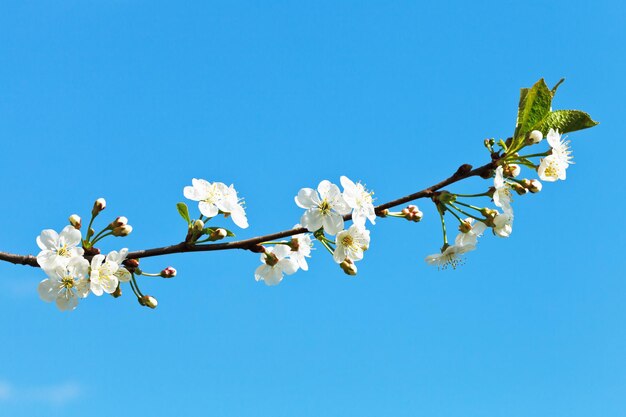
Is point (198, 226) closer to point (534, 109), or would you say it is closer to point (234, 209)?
point (234, 209)

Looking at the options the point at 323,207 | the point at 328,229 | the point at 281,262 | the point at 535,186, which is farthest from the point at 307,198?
the point at 535,186

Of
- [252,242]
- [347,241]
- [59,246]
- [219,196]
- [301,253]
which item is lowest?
[252,242]

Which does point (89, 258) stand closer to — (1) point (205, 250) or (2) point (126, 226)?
(2) point (126, 226)

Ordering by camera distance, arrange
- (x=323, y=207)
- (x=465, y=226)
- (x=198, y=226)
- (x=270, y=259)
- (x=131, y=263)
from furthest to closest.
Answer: (x=465, y=226) → (x=270, y=259) → (x=323, y=207) → (x=131, y=263) → (x=198, y=226)

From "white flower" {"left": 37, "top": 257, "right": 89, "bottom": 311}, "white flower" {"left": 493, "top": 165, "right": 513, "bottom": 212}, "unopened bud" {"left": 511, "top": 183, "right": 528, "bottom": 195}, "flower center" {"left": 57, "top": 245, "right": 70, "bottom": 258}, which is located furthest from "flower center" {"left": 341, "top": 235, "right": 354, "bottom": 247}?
"flower center" {"left": 57, "top": 245, "right": 70, "bottom": 258}

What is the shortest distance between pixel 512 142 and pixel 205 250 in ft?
4.97

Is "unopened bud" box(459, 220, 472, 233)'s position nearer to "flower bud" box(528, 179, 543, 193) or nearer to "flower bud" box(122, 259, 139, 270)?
"flower bud" box(528, 179, 543, 193)

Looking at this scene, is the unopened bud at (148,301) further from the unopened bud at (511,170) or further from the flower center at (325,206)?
the unopened bud at (511,170)

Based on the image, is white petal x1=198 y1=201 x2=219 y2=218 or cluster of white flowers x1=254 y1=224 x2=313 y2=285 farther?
cluster of white flowers x1=254 y1=224 x2=313 y2=285

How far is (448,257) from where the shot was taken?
3582mm

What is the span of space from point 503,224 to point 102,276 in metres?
1.94

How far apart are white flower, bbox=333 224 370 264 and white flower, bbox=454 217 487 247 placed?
593 millimetres

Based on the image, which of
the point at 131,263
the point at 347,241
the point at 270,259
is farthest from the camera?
the point at 270,259

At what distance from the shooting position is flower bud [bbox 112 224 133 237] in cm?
309
